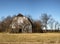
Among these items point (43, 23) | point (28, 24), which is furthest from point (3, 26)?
point (43, 23)

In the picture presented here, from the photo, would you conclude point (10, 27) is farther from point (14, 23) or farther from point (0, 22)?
point (0, 22)

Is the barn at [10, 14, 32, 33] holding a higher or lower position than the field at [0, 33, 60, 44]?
higher

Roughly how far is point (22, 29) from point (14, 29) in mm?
2712

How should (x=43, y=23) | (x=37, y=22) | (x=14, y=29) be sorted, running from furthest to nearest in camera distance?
(x=43, y=23) → (x=37, y=22) → (x=14, y=29)

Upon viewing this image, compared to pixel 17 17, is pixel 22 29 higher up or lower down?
lower down

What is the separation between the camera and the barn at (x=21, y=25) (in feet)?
167

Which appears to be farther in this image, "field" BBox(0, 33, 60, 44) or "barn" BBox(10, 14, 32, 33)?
"barn" BBox(10, 14, 32, 33)

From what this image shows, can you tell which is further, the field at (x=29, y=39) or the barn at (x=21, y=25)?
the barn at (x=21, y=25)

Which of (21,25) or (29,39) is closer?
(29,39)

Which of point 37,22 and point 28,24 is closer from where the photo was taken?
point 28,24

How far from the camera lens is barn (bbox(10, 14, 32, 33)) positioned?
2005 inches

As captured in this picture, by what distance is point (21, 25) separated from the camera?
5231 cm

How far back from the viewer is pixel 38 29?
55094 mm

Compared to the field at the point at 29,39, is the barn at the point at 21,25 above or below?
above
